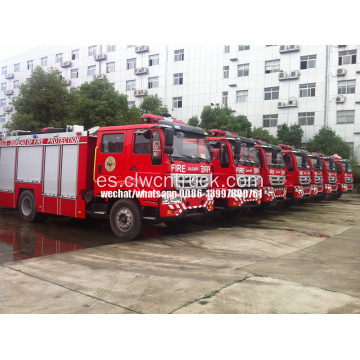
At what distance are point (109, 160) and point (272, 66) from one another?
88.5ft

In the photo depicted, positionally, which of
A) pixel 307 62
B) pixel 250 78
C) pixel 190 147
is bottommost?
pixel 190 147

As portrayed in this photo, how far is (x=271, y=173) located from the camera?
37.8 feet

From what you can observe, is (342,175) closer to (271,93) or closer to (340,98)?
(340,98)

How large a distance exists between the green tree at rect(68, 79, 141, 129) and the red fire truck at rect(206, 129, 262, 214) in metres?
11.1

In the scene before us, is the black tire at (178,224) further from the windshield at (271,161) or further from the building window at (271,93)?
the building window at (271,93)

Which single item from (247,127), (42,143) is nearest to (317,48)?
(247,127)

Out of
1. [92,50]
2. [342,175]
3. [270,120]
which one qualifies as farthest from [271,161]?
[92,50]

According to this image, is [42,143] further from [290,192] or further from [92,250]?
[290,192]

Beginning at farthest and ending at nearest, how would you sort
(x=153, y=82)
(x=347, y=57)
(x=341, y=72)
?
(x=153, y=82)
(x=347, y=57)
(x=341, y=72)

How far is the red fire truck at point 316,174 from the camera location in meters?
15.2

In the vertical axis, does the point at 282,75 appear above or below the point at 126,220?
above

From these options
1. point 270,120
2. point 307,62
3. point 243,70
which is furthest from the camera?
point 243,70

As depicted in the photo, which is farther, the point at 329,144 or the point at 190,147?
the point at 329,144

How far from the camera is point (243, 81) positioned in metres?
32.8
